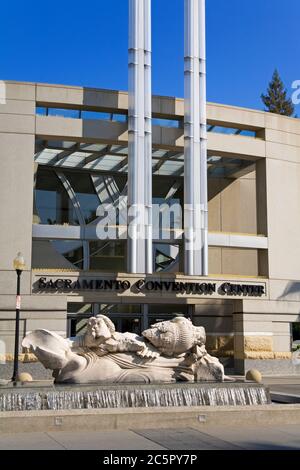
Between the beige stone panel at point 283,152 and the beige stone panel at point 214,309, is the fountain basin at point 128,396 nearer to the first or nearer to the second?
the beige stone panel at point 214,309

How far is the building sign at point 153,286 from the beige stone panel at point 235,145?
7176mm

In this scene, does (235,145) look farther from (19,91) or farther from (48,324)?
(48,324)

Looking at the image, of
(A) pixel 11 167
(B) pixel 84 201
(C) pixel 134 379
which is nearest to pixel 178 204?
(B) pixel 84 201

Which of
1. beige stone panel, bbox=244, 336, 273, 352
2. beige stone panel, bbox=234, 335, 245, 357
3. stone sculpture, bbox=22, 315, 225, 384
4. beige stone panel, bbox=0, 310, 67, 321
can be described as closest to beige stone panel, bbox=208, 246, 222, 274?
beige stone panel, bbox=234, 335, 245, 357

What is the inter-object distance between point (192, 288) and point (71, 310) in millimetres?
7552

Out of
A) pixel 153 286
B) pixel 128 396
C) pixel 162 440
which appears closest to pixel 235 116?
pixel 153 286

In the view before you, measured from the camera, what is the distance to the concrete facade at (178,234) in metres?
31.9

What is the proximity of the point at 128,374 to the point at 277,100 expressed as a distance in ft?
197

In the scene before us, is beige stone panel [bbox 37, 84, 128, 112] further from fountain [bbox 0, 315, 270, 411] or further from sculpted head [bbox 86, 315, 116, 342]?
sculpted head [bbox 86, 315, 116, 342]

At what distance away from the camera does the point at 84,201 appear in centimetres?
4078

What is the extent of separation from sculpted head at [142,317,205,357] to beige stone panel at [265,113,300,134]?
23.8 m

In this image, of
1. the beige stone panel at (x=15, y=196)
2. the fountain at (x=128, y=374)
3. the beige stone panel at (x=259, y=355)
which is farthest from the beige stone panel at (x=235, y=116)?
the fountain at (x=128, y=374)

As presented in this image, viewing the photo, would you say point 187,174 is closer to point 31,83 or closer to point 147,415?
point 31,83

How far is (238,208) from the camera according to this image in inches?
1652
